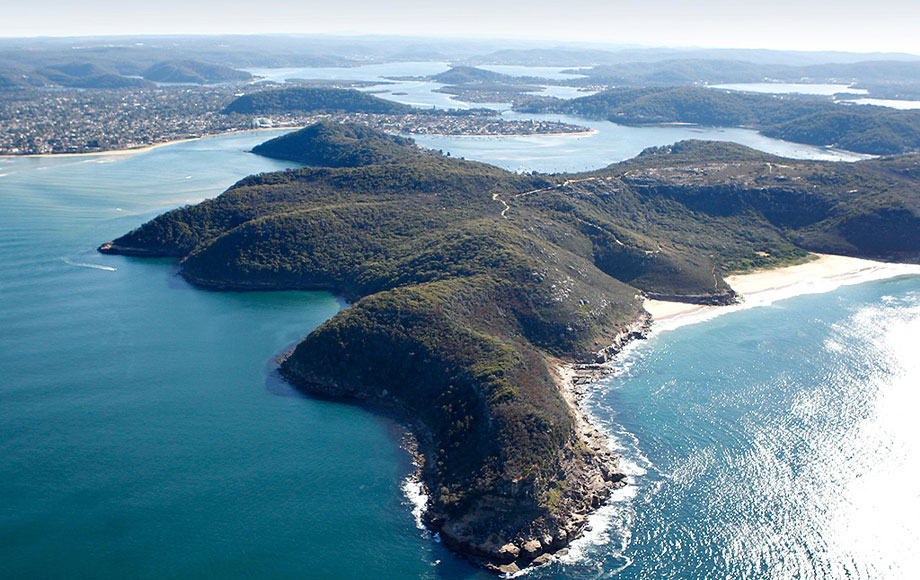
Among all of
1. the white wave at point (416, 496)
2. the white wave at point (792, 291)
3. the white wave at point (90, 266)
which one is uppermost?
the white wave at point (90, 266)

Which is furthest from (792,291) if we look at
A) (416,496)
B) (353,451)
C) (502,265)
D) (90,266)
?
(90,266)

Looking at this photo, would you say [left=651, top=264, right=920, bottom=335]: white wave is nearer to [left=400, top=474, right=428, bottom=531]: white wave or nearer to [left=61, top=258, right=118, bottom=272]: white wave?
[left=400, top=474, right=428, bottom=531]: white wave

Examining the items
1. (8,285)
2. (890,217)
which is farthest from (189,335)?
(890,217)

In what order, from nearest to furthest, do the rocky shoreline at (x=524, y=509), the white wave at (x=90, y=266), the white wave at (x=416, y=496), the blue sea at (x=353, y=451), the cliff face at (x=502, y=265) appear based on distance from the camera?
1. the rocky shoreline at (x=524, y=509)
2. the blue sea at (x=353, y=451)
3. the white wave at (x=416, y=496)
4. the cliff face at (x=502, y=265)
5. the white wave at (x=90, y=266)

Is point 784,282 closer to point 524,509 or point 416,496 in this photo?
point 524,509

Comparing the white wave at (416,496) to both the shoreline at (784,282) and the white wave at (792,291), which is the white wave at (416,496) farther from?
the shoreline at (784,282)

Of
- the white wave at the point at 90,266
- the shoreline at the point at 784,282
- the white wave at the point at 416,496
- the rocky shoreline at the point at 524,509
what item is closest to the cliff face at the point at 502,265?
the rocky shoreline at the point at 524,509
